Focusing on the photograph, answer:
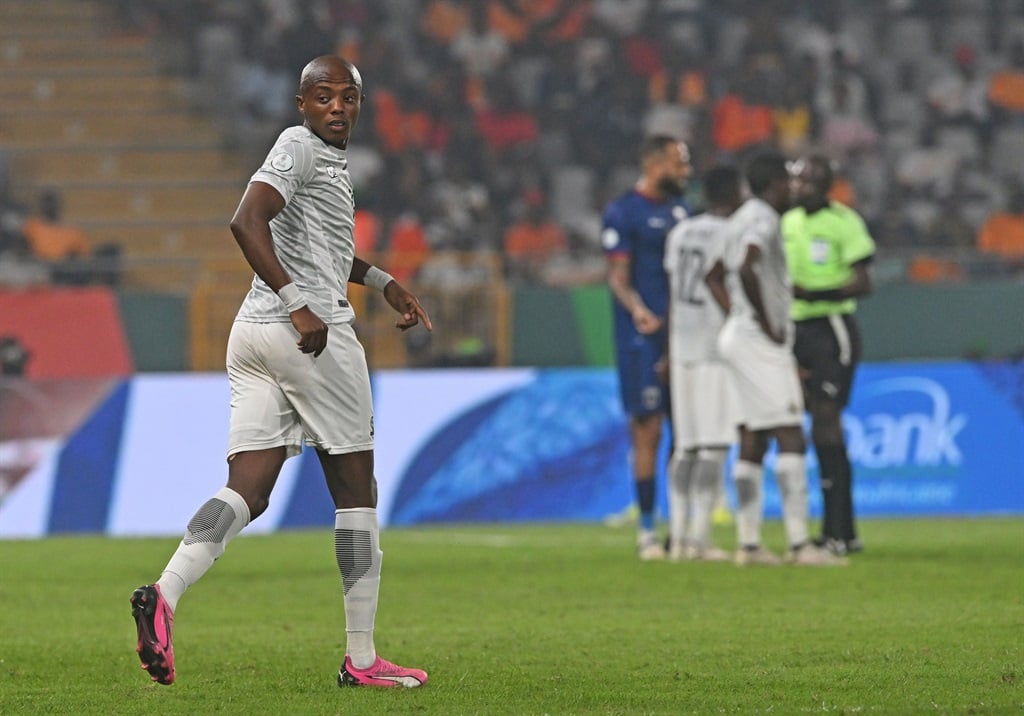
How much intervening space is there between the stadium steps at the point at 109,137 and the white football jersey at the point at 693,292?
1023 centimetres

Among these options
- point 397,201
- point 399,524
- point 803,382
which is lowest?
point 399,524

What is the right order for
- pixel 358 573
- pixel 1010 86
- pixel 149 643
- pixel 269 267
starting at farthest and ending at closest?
pixel 1010 86 → pixel 358 573 → pixel 269 267 → pixel 149 643

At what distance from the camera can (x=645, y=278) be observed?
12102 millimetres

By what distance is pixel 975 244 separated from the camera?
71.3ft

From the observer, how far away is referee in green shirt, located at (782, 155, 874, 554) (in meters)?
11.6

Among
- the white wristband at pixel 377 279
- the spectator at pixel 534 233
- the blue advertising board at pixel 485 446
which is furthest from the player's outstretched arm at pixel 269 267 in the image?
the spectator at pixel 534 233

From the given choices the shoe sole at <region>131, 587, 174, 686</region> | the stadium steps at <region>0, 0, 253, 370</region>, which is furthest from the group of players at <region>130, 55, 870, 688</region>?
the stadium steps at <region>0, 0, 253, 370</region>

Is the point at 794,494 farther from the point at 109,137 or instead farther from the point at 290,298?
the point at 109,137

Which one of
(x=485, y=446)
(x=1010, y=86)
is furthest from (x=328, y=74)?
(x=1010, y=86)

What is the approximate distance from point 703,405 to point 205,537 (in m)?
6.08

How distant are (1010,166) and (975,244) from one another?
2.71 metres

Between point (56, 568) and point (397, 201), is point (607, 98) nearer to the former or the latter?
point (397, 201)

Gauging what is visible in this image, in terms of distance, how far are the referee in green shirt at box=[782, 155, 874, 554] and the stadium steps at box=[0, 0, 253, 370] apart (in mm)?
10451

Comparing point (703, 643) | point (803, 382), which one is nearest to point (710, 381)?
point (803, 382)
